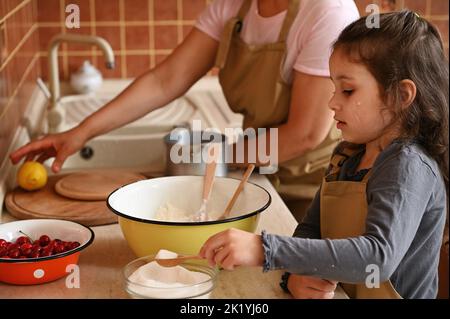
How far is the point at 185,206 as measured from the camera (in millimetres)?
1428

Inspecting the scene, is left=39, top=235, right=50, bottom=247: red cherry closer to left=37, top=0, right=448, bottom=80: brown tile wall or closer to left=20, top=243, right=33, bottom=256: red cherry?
left=20, top=243, right=33, bottom=256: red cherry

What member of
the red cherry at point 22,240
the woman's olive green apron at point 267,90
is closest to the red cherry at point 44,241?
the red cherry at point 22,240

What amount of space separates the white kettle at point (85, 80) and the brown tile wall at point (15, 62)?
14 centimetres

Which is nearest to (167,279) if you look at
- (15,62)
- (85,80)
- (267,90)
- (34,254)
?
(34,254)

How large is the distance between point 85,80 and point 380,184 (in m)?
1.70

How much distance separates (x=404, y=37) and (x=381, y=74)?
74 millimetres

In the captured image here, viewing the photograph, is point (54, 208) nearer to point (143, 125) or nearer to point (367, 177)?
point (367, 177)

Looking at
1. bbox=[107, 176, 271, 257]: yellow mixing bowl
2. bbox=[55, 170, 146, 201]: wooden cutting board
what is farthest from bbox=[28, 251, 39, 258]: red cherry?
bbox=[55, 170, 146, 201]: wooden cutting board

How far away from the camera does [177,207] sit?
1417 millimetres

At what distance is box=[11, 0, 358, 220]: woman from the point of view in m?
1.59

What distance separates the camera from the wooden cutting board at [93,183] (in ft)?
5.13

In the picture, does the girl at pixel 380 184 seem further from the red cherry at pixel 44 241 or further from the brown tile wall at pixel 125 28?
the brown tile wall at pixel 125 28

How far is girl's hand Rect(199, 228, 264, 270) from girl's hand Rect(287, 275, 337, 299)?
14 centimetres
